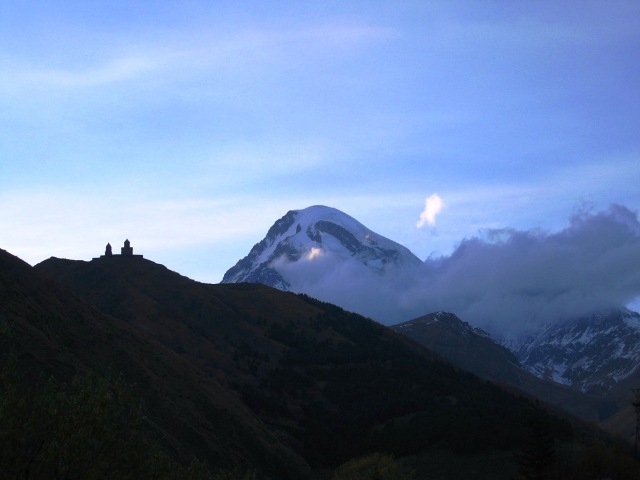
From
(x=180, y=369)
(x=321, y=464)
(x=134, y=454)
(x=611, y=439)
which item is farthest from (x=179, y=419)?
(x=611, y=439)

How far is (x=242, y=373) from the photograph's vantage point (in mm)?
157250

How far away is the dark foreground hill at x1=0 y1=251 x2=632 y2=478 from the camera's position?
9275 cm

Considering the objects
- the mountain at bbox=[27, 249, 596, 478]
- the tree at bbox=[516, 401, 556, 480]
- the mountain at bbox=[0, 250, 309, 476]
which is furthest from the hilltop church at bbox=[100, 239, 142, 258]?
the tree at bbox=[516, 401, 556, 480]

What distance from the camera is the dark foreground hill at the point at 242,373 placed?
304 feet

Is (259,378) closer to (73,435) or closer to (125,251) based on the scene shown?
(125,251)

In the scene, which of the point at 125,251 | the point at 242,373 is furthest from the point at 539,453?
the point at 125,251

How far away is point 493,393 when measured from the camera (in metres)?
176

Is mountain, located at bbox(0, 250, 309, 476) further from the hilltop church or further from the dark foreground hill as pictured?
the hilltop church

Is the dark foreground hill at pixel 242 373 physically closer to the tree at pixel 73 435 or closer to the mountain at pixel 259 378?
the mountain at pixel 259 378

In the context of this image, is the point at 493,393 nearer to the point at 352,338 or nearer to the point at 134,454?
the point at 352,338

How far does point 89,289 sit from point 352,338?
198 ft

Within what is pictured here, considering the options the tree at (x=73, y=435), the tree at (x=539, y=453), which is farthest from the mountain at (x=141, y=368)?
the tree at (x=73, y=435)

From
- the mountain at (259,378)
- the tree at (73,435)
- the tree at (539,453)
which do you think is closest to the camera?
the tree at (73,435)

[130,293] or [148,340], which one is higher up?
[130,293]
